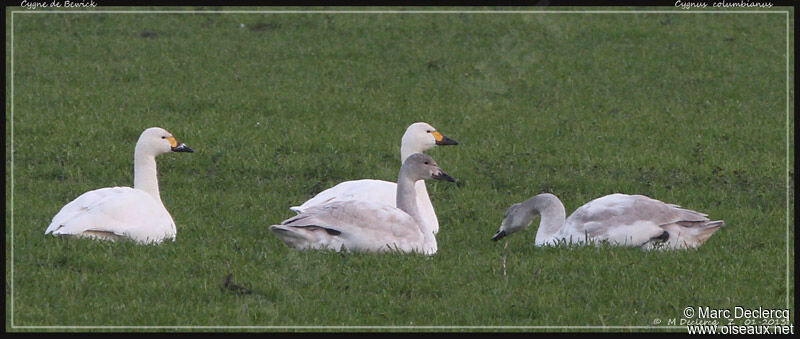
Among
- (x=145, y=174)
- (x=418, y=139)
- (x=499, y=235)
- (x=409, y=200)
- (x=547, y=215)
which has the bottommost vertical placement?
(x=499, y=235)

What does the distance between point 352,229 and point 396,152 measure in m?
6.24

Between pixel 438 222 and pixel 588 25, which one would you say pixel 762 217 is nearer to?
pixel 438 222

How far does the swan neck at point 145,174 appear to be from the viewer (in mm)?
11492

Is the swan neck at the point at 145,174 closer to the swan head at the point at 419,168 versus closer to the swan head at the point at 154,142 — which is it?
the swan head at the point at 154,142

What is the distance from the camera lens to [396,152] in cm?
1620

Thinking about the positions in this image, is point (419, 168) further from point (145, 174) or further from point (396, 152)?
point (396, 152)

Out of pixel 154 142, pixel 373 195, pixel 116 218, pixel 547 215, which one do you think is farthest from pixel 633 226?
pixel 154 142

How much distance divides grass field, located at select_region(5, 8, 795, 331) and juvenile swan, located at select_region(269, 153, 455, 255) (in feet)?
0.75

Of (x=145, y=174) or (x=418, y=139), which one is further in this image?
(x=418, y=139)

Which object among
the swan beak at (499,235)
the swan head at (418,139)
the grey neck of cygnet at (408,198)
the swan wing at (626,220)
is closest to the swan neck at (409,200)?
the grey neck of cygnet at (408,198)

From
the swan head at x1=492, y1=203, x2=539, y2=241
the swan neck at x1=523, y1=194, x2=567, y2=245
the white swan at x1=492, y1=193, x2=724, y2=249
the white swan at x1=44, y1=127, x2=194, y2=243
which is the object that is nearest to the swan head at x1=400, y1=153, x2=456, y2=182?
the swan head at x1=492, y1=203, x2=539, y2=241

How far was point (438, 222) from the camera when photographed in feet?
40.9

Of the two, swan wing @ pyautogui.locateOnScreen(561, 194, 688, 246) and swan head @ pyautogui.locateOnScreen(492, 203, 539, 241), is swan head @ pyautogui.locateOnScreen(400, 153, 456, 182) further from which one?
swan wing @ pyautogui.locateOnScreen(561, 194, 688, 246)

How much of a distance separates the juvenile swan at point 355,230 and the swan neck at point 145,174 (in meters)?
2.10
